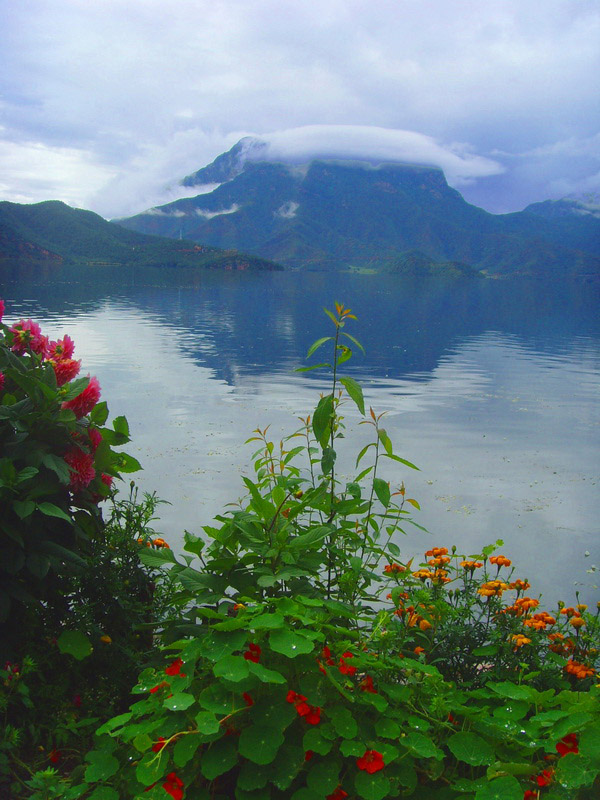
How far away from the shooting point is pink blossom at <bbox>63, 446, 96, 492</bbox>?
3.01 m

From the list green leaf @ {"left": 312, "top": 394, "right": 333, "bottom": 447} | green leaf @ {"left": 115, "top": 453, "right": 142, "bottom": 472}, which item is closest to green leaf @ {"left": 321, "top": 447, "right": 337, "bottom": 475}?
green leaf @ {"left": 312, "top": 394, "right": 333, "bottom": 447}

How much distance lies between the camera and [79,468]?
3016 mm

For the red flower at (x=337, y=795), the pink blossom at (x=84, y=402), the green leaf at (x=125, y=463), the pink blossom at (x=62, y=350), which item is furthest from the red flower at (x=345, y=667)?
the pink blossom at (x=62, y=350)

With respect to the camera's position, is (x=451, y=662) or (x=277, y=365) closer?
(x=451, y=662)

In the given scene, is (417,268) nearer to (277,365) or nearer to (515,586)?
(277,365)

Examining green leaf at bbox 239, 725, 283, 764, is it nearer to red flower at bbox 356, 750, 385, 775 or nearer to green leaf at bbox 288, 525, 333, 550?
red flower at bbox 356, 750, 385, 775

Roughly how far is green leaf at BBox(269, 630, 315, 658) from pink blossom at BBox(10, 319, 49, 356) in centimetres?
212

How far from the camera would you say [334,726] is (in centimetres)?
218

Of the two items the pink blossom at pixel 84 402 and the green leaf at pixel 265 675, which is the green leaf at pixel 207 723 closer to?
the green leaf at pixel 265 675

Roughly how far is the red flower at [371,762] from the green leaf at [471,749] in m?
0.25

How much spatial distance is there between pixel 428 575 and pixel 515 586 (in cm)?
44

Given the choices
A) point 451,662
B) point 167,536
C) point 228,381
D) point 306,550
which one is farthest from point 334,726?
point 228,381

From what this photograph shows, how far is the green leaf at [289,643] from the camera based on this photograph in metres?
2.05

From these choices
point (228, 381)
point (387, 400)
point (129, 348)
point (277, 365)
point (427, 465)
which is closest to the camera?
point (427, 465)
